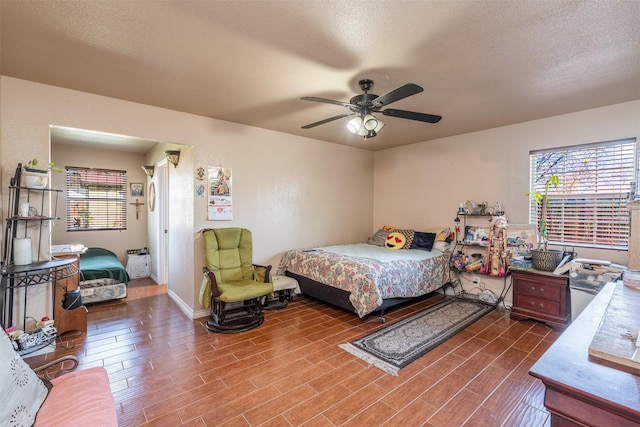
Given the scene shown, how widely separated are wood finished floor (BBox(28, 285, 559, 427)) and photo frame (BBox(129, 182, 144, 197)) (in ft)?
10.1

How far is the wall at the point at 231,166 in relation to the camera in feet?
8.79

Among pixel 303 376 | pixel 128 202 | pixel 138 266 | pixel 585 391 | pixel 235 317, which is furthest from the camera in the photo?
pixel 128 202

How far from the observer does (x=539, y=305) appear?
334 cm

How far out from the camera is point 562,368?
929mm

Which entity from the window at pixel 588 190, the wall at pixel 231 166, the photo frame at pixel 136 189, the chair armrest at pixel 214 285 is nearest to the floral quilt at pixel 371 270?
the wall at pixel 231 166

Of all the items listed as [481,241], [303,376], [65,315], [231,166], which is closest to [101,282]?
[65,315]

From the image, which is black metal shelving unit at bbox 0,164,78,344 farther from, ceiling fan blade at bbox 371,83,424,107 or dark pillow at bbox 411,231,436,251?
dark pillow at bbox 411,231,436,251

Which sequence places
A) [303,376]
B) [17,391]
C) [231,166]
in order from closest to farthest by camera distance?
[17,391] < [303,376] < [231,166]

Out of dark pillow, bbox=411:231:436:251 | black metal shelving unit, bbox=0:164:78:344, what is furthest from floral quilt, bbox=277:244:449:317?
black metal shelving unit, bbox=0:164:78:344

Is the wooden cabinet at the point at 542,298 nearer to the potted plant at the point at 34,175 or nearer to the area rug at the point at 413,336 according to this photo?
the area rug at the point at 413,336

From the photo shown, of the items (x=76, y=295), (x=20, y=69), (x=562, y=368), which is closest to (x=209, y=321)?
(x=76, y=295)

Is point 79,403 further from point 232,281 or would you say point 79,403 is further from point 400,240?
point 400,240

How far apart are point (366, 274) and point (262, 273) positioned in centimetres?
133

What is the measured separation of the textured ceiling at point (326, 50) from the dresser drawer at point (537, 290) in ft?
6.64
